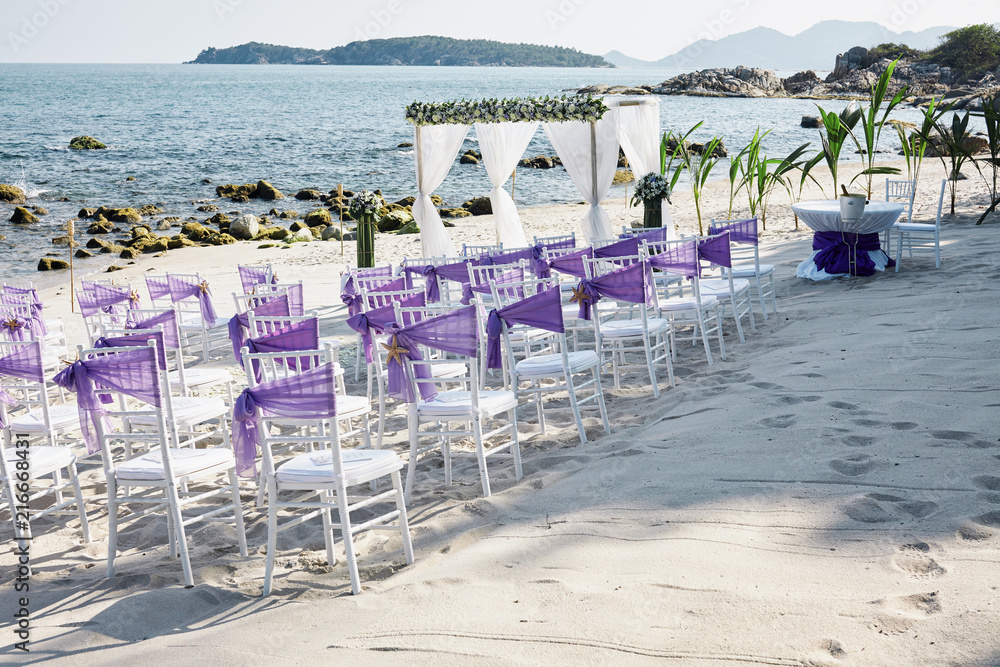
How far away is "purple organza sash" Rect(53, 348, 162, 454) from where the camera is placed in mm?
3336

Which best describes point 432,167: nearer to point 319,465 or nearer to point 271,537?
point 319,465

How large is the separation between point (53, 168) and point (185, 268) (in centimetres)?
2319

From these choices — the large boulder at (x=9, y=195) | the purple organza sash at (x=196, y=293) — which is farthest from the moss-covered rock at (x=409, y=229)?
the large boulder at (x=9, y=195)

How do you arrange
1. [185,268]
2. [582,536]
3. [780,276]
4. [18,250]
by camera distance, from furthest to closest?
1. [18,250]
2. [185,268]
3. [780,276]
4. [582,536]

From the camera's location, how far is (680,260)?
18.9ft

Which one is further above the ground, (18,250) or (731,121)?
(731,121)

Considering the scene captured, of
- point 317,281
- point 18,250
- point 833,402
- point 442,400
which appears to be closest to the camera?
point 442,400

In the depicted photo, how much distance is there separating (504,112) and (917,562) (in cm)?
780

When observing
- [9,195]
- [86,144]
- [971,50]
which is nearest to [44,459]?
[9,195]

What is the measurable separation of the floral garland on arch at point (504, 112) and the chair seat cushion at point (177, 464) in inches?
265

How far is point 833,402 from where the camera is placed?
14.7ft

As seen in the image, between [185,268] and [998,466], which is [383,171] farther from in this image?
[998,466]

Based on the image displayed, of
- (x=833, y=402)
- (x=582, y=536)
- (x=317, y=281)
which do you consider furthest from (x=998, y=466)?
(x=317, y=281)

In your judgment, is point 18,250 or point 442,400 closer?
point 442,400
